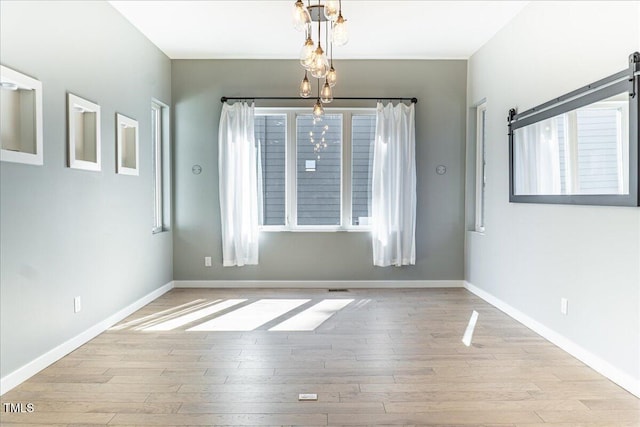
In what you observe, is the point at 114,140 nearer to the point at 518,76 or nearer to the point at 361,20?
the point at 361,20

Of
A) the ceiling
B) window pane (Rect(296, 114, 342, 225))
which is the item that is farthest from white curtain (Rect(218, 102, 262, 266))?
the ceiling

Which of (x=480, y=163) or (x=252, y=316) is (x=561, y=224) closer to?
(x=480, y=163)

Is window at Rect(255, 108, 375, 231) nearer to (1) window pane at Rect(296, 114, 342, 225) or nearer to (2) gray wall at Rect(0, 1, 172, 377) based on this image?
(1) window pane at Rect(296, 114, 342, 225)

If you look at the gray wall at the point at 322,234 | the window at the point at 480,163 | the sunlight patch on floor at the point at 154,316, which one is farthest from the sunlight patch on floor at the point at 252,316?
the window at the point at 480,163

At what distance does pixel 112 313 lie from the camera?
408 centimetres

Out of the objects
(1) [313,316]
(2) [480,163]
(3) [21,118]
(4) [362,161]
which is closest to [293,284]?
(1) [313,316]

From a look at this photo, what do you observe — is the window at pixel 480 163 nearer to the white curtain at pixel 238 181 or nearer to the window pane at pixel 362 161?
the window pane at pixel 362 161

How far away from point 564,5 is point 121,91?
3992 millimetres

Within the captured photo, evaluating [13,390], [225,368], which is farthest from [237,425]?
[13,390]

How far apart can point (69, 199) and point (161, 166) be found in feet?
7.24

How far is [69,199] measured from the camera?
3.40m

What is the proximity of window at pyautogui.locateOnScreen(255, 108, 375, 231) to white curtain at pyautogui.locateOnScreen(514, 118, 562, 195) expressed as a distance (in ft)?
6.52

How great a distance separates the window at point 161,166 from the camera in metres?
5.43

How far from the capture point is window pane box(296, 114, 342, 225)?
5.73 m
